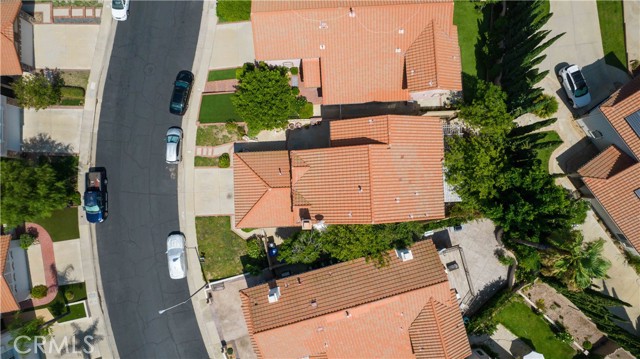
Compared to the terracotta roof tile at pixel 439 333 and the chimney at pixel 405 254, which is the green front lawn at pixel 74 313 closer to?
the chimney at pixel 405 254

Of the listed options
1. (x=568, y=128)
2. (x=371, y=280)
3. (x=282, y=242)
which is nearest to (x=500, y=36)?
(x=568, y=128)

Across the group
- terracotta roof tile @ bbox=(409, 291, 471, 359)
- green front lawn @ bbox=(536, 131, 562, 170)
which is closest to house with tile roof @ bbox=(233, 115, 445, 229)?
terracotta roof tile @ bbox=(409, 291, 471, 359)

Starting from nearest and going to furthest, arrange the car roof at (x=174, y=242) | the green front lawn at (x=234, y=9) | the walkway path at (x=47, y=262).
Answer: the green front lawn at (x=234, y=9)
the walkway path at (x=47, y=262)
the car roof at (x=174, y=242)

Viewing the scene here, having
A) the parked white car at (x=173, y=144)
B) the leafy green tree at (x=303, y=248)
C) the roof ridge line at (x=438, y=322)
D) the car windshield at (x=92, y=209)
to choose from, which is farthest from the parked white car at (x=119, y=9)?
the roof ridge line at (x=438, y=322)

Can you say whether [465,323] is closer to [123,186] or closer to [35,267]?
[123,186]

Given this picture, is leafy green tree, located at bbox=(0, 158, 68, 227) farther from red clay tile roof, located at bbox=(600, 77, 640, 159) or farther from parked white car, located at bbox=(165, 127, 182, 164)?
red clay tile roof, located at bbox=(600, 77, 640, 159)

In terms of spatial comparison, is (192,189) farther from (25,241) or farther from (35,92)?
(35,92)
